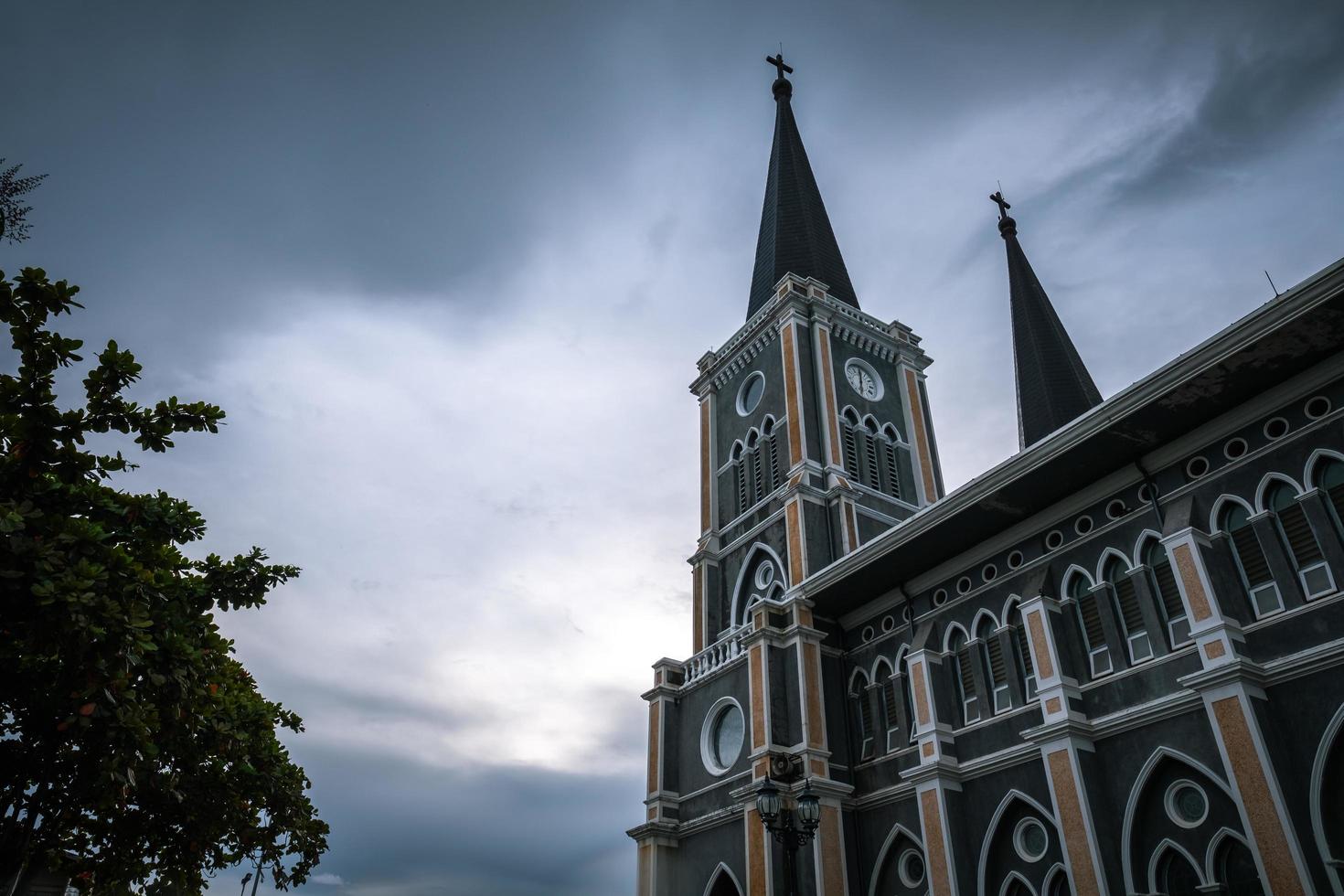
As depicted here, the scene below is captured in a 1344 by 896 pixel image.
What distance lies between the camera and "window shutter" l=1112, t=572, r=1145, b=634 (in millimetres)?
14602

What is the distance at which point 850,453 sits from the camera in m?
25.5

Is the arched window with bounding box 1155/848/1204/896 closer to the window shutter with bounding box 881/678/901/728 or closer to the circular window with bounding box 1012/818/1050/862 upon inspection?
the circular window with bounding box 1012/818/1050/862

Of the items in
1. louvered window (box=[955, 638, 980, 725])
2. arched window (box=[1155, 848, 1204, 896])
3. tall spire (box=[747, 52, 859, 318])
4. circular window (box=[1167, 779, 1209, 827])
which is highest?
tall spire (box=[747, 52, 859, 318])

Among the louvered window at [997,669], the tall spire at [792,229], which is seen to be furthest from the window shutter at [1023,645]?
the tall spire at [792,229]

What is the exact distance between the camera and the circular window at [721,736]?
21016 mm

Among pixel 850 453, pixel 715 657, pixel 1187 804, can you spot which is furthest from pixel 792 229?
pixel 1187 804

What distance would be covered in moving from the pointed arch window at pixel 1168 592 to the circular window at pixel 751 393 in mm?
13902

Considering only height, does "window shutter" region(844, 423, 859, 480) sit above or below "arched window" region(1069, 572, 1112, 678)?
above

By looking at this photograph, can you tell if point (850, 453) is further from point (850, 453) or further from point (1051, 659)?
point (1051, 659)

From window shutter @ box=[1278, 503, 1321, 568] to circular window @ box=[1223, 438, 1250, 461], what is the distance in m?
1.08

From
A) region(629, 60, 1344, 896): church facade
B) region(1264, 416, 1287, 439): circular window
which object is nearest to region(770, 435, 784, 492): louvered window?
region(629, 60, 1344, 896): church facade

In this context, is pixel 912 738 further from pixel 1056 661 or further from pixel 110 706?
pixel 110 706

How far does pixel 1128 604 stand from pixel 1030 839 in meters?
4.11

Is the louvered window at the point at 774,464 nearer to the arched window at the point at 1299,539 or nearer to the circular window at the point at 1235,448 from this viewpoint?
the circular window at the point at 1235,448
